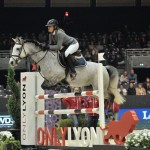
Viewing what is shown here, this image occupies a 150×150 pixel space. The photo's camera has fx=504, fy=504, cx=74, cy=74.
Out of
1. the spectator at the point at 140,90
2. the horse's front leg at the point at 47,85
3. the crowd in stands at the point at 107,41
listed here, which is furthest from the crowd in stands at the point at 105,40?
the horse's front leg at the point at 47,85

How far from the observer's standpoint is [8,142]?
812cm

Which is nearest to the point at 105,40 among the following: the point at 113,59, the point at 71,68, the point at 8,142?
the point at 113,59

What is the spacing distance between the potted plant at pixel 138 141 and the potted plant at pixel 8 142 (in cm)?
257

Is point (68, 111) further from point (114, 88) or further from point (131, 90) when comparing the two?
point (131, 90)

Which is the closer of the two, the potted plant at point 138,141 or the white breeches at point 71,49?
the potted plant at point 138,141

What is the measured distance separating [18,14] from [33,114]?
56.0ft

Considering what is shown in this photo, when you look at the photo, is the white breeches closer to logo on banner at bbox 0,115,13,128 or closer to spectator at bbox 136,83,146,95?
logo on banner at bbox 0,115,13,128

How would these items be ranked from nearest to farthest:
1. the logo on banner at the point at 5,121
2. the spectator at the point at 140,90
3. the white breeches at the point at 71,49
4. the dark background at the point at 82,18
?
the white breeches at the point at 71,49 → the logo on banner at the point at 5,121 → the spectator at the point at 140,90 → the dark background at the point at 82,18

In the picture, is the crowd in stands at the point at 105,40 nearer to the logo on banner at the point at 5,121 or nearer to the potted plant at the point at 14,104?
the logo on banner at the point at 5,121

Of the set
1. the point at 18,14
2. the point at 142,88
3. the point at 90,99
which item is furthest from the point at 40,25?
the point at 90,99

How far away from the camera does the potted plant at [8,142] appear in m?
7.97

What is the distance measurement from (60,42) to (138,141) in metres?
2.81

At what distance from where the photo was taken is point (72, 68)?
332 inches

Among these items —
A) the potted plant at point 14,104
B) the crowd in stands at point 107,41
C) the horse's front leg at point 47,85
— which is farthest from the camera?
the crowd in stands at point 107,41
